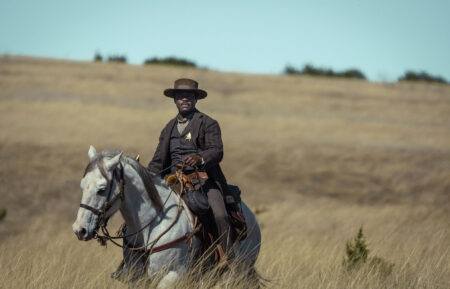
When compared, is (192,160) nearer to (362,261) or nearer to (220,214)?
(220,214)

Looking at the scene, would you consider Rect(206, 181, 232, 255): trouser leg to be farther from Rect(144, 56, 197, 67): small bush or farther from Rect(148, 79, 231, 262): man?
Rect(144, 56, 197, 67): small bush

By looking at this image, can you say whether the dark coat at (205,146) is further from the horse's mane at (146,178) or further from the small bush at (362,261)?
the small bush at (362,261)

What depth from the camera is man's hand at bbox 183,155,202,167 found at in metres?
6.92

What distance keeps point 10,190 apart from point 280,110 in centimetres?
2264

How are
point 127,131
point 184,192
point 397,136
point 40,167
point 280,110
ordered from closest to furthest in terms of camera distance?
point 184,192 → point 40,167 → point 127,131 → point 397,136 → point 280,110

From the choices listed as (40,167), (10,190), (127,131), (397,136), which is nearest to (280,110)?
(397,136)

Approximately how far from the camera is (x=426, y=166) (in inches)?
1086

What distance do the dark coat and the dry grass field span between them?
129 centimetres

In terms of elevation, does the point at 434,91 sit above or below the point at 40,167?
above

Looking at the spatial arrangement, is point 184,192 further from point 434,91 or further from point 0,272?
point 434,91

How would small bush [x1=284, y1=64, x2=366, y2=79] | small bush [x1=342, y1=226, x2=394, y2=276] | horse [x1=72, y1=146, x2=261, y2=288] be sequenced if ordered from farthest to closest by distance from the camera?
1. small bush [x1=284, y1=64, x2=366, y2=79]
2. small bush [x1=342, y1=226, x2=394, y2=276]
3. horse [x1=72, y1=146, x2=261, y2=288]

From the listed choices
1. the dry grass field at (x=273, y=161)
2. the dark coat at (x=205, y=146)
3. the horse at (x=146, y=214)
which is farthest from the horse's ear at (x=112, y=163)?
the dry grass field at (x=273, y=161)

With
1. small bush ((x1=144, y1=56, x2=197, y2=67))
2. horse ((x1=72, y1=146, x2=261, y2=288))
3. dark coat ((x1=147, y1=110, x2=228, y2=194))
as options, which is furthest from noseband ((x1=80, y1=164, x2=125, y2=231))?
small bush ((x1=144, y1=56, x2=197, y2=67))

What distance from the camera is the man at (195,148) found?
→ 709cm
